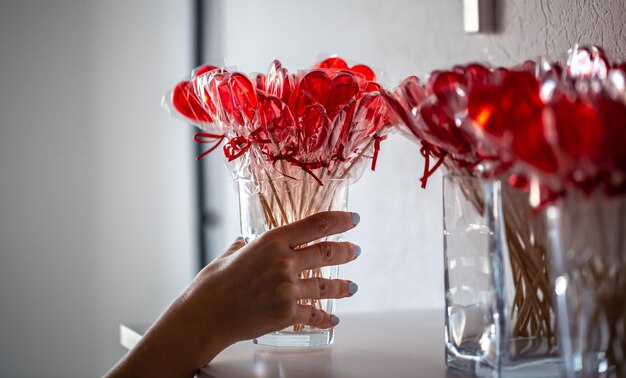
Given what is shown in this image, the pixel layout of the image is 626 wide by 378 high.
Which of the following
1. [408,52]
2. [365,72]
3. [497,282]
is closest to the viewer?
[497,282]

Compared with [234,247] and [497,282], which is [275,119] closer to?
[234,247]

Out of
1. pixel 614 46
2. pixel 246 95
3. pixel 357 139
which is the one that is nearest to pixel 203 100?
pixel 246 95

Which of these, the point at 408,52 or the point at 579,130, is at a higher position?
the point at 408,52

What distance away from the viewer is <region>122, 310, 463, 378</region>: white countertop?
713mm

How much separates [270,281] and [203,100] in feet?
0.76

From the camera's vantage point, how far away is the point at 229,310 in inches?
29.2

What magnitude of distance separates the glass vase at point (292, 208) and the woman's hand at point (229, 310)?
6 centimetres

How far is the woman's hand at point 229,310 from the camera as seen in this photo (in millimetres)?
738

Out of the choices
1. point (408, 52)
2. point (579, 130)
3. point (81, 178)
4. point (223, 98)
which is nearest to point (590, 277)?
point (579, 130)

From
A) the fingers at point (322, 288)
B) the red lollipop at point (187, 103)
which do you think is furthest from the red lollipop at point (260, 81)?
the fingers at point (322, 288)

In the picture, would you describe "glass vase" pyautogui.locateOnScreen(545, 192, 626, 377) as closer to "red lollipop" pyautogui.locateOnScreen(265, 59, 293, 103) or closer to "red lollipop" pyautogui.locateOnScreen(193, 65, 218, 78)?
"red lollipop" pyautogui.locateOnScreen(265, 59, 293, 103)

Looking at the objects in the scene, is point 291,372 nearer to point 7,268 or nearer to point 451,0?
point 451,0

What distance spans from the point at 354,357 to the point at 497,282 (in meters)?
0.24

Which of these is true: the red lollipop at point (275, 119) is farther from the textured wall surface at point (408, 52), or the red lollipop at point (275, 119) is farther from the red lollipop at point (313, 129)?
the textured wall surface at point (408, 52)
